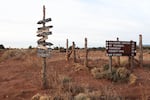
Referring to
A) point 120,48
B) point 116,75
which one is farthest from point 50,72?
point 120,48

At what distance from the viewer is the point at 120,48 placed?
26.6 m

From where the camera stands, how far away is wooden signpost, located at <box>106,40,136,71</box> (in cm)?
2580

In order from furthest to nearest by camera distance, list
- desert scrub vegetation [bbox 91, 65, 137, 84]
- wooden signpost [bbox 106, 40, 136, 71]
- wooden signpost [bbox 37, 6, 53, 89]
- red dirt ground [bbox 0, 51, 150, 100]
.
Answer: wooden signpost [bbox 106, 40, 136, 71], desert scrub vegetation [bbox 91, 65, 137, 84], wooden signpost [bbox 37, 6, 53, 89], red dirt ground [bbox 0, 51, 150, 100]

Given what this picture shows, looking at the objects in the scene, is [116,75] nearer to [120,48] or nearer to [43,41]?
[120,48]

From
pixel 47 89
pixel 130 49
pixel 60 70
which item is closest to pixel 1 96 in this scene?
pixel 47 89

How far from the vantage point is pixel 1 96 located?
18984mm

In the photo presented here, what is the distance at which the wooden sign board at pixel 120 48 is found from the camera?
2581 cm

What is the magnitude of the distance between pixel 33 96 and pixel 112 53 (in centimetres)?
890

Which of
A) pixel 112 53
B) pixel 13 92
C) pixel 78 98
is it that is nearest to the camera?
pixel 78 98

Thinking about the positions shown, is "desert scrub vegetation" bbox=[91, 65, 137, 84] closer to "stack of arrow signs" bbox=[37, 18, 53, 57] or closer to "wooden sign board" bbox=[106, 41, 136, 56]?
→ "wooden sign board" bbox=[106, 41, 136, 56]

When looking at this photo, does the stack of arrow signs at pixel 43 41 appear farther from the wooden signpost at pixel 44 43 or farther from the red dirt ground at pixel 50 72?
the red dirt ground at pixel 50 72

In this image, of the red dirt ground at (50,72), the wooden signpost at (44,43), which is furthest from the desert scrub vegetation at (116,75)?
the wooden signpost at (44,43)

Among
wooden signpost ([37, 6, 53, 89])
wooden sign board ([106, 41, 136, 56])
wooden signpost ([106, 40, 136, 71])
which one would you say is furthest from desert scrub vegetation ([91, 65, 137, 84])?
wooden signpost ([37, 6, 53, 89])

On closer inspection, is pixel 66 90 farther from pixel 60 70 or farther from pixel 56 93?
pixel 60 70
